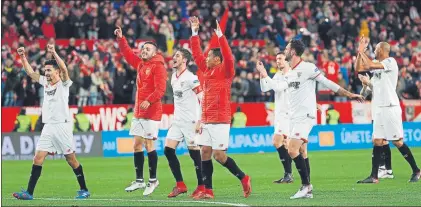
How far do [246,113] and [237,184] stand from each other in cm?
1387

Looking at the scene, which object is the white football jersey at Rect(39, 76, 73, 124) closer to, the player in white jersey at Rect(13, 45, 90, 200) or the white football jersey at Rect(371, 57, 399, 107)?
the player in white jersey at Rect(13, 45, 90, 200)

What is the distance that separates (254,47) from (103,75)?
23.9ft

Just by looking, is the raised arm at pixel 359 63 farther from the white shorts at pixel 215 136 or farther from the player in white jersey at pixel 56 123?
the player in white jersey at pixel 56 123

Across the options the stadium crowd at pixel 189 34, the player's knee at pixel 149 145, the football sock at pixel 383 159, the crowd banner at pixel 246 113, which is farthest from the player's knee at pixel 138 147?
the stadium crowd at pixel 189 34

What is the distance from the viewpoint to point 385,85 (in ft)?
66.6

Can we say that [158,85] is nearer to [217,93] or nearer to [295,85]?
[217,93]

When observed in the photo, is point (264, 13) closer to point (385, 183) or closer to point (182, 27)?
point (182, 27)

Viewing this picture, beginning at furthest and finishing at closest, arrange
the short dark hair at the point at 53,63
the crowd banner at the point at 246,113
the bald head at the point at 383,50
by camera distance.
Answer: the crowd banner at the point at 246,113 → the bald head at the point at 383,50 → the short dark hair at the point at 53,63

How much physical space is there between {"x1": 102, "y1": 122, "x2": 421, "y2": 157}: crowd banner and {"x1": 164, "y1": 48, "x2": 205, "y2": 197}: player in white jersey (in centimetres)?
1288

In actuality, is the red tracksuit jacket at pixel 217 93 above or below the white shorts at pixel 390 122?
above

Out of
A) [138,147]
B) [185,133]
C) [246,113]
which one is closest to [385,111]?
[185,133]

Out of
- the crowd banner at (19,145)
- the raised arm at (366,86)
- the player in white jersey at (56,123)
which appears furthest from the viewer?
the crowd banner at (19,145)

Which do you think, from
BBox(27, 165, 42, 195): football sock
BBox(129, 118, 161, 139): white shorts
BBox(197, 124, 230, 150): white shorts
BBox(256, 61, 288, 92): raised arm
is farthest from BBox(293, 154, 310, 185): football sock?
BBox(27, 165, 42, 195): football sock

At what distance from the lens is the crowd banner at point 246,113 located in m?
32.5
